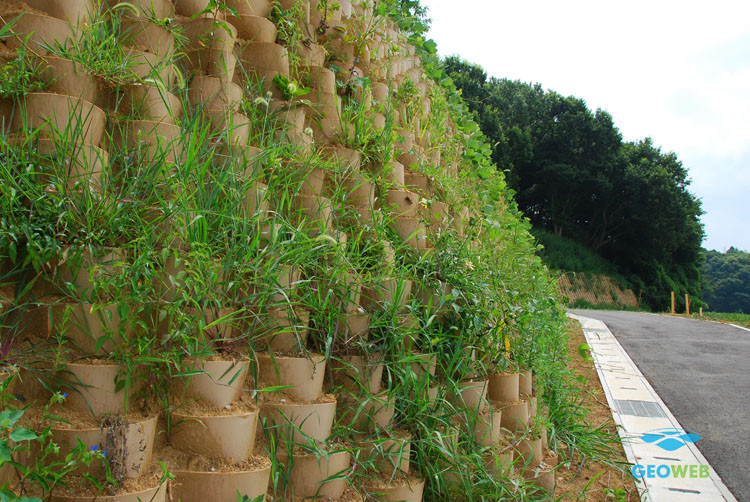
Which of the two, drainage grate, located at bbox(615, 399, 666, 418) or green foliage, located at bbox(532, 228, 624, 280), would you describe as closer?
drainage grate, located at bbox(615, 399, 666, 418)

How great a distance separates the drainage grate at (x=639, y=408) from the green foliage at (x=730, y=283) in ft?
157

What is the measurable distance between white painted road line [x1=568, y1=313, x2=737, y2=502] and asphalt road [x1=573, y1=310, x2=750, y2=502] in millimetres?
97

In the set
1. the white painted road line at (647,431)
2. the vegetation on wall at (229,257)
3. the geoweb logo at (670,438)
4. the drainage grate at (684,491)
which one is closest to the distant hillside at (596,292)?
the white painted road line at (647,431)

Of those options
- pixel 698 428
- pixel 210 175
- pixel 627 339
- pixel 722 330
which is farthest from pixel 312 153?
pixel 722 330

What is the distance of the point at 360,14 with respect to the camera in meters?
2.95

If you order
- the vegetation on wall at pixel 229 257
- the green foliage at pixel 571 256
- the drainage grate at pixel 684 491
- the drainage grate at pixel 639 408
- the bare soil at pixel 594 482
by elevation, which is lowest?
the drainage grate at pixel 684 491

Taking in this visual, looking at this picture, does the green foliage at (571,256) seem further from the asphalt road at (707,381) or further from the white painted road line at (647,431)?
the white painted road line at (647,431)

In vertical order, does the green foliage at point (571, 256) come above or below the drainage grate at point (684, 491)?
above

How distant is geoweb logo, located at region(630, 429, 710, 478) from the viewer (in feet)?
9.73

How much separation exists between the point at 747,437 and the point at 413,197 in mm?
3315

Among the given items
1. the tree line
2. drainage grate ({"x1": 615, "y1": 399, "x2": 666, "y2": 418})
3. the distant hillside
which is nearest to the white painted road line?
drainage grate ({"x1": 615, "y1": 399, "x2": 666, "y2": 418})

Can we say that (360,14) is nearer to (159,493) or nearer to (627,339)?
(159,493)

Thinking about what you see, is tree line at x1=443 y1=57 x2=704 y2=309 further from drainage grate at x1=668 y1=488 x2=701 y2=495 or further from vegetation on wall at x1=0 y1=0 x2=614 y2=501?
vegetation on wall at x1=0 y1=0 x2=614 y2=501

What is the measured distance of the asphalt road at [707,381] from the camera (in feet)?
11.3
